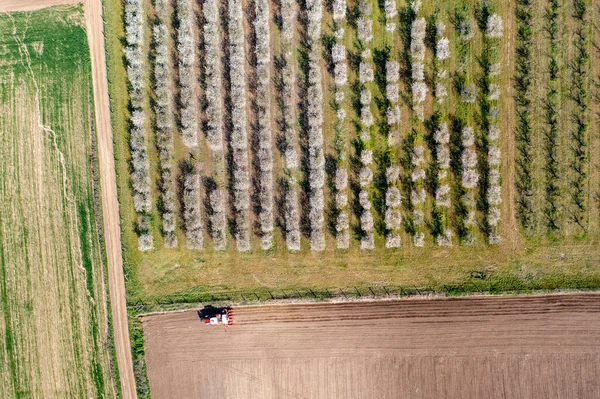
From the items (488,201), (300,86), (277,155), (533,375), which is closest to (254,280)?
(277,155)

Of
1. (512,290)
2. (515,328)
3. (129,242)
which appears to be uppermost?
(129,242)

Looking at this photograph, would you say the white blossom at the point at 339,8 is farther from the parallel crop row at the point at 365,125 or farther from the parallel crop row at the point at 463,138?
the parallel crop row at the point at 463,138

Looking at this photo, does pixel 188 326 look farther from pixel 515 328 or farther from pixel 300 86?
pixel 515 328

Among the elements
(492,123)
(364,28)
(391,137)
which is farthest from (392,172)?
(364,28)

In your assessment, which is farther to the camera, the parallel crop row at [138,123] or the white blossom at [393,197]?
the parallel crop row at [138,123]

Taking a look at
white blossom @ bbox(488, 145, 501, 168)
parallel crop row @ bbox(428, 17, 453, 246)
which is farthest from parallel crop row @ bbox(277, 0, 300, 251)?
white blossom @ bbox(488, 145, 501, 168)

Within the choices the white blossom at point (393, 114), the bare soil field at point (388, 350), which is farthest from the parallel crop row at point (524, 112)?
the white blossom at point (393, 114)

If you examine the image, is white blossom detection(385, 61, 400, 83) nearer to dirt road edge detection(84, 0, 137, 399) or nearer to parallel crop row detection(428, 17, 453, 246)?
parallel crop row detection(428, 17, 453, 246)
